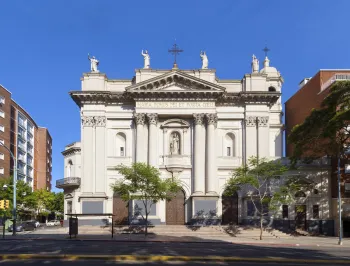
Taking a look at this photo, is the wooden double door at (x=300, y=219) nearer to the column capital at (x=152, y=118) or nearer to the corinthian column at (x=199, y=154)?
the corinthian column at (x=199, y=154)

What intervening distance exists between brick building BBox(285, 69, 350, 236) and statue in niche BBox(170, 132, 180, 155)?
11.5 m

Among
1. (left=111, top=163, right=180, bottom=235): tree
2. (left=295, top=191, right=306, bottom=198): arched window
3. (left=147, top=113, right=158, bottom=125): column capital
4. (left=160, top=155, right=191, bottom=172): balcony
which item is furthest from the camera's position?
(left=147, top=113, right=158, bottom=125): column capital

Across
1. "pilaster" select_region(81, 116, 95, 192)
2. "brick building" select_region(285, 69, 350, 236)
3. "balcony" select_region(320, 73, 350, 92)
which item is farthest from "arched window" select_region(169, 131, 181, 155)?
"balcony" select_region(320, 73, 350, 92)

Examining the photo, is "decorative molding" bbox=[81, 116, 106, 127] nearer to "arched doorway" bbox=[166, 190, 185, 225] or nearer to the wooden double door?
"arched doorway" bbox=[166, 190, 185, 225]

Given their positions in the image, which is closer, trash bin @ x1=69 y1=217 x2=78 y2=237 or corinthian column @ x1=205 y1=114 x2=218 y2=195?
trash bin @ x1=69 y1=217 x2=78 y2=237

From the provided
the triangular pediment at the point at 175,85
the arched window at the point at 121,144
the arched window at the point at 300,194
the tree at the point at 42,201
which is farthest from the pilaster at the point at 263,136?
the tree at the point at 42,201

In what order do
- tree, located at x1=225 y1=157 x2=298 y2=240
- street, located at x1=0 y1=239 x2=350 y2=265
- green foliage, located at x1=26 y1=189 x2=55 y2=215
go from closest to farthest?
street, located at x1=0 y1=239 x2=350 y2=265 < tree, located at x1=225 y1=157 x2=298 y2=240 < green foliage, located at x1=26 y1=189 x2=55 y2=215

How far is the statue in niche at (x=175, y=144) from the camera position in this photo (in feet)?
156

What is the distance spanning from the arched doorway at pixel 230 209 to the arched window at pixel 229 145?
4425 millimetres

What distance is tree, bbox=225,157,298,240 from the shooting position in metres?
40.2

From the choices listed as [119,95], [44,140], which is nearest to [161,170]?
[119,95]

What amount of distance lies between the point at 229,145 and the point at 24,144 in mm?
68862

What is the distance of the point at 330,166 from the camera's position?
45.6m

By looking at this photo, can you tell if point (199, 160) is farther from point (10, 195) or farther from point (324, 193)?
point (10, 195)
